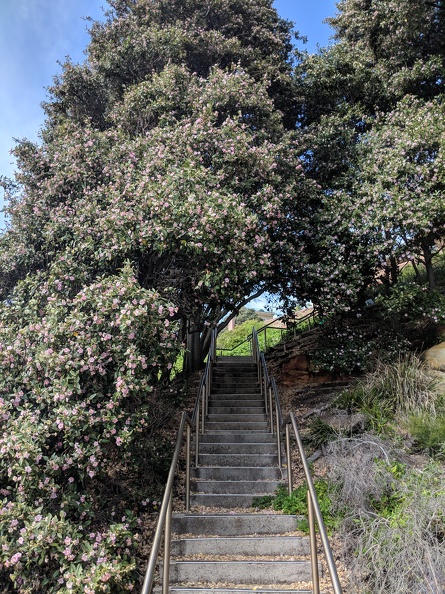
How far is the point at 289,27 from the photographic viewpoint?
1160 centimetres

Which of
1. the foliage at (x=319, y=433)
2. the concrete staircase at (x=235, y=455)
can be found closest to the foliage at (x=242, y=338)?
the concrete staircase at (x=235, y=455)

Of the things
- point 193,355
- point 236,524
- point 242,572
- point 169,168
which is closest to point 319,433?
point 236,524

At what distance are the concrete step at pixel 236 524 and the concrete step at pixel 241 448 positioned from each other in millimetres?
1715

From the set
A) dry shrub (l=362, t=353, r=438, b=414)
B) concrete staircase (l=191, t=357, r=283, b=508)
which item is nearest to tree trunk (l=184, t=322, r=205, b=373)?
concrete staircase (l=191, t=357, r=283, b=508)

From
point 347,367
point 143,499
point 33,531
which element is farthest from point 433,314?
point 33,531

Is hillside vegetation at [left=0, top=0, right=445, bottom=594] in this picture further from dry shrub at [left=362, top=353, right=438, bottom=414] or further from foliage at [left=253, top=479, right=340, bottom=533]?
foliage at [left=253, top=479, right=340, bottom=533]

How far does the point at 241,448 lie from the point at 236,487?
3.18ft

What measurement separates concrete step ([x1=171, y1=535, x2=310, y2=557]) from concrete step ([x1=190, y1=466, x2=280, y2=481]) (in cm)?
136

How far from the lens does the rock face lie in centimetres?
738

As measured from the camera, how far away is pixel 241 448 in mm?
6387

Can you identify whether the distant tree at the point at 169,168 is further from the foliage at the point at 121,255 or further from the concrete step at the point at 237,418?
the concrete step at the point at 237,418

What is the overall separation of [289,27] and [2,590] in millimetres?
12869

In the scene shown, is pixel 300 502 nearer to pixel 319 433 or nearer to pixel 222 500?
pixel 222 500

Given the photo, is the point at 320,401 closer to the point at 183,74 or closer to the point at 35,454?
the point at 35,454
